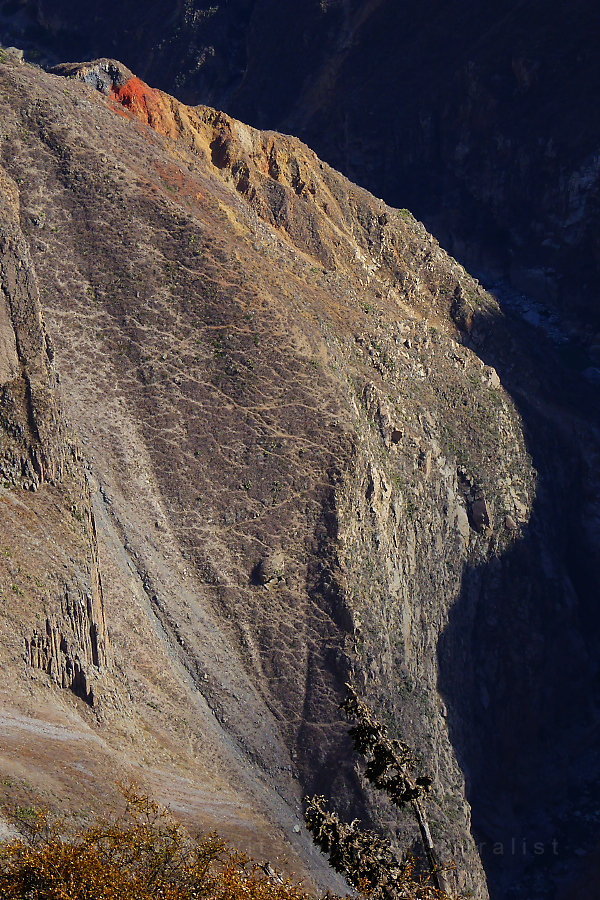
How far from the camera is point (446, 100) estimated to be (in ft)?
273

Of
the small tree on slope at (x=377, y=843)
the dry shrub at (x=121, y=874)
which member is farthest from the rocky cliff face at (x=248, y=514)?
the small tree on slope at (x=377, y=843)

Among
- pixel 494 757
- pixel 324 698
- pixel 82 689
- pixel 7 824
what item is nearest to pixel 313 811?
pixel 7 824

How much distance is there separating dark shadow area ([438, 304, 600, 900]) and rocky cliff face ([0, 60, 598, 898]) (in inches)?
6.8

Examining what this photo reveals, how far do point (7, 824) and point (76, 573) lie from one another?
11.2 meters

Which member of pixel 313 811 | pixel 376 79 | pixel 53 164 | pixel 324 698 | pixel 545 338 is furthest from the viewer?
pixel 376 79

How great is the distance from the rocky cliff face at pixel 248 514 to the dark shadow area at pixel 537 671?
0.57ft

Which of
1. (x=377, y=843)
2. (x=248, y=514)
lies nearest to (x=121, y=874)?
(x=377, y=843)

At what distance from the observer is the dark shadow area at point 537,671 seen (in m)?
49.6

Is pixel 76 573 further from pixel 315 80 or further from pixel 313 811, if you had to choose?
pixel 315 80

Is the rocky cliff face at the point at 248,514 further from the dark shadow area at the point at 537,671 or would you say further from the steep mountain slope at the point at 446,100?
the steep mountain slope at the point at 446,100

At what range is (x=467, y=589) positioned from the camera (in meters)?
54.3

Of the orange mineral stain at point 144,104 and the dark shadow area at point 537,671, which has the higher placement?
the orange mineral stain at point 144,104

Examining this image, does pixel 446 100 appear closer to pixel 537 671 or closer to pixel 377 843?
pixel 537 671

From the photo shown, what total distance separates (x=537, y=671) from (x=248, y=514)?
18284 millimetres
